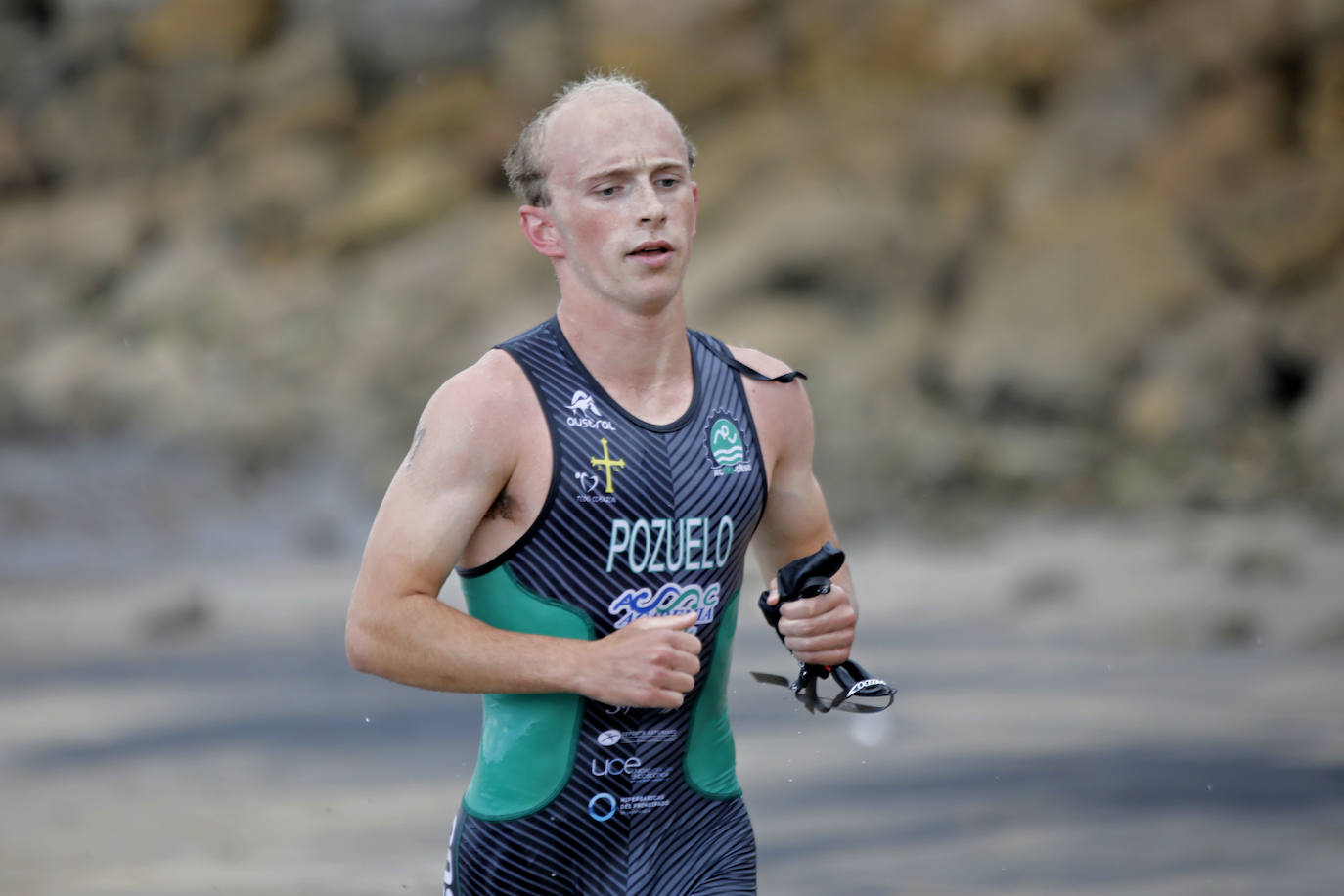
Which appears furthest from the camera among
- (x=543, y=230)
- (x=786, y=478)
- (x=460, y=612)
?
(x=786, y=478)

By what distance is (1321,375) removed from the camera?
21344mm

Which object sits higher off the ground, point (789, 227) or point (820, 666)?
point (789, 227)

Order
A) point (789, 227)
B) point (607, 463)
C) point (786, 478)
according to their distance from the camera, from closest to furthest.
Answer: point (607, 463)
point (786, 478)
point (789, 227)

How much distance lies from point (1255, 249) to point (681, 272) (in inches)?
818

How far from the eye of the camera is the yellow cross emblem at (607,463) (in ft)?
10.2

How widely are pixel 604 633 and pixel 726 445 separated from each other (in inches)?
15.6

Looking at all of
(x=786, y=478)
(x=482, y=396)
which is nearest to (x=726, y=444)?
(x=786, y=478)

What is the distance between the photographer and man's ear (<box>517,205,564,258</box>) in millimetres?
3223

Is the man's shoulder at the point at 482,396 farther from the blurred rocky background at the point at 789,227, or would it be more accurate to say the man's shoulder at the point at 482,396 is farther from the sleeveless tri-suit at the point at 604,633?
the blurred rocky background at the point at 789,227

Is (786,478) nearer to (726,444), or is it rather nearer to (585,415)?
(726,444)

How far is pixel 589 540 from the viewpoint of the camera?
311cm

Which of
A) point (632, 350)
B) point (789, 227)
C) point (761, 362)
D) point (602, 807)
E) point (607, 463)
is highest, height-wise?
point (789, 227)

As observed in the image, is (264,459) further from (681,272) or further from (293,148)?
(681,272)

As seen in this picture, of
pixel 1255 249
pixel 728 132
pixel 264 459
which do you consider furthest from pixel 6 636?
pixel 1255 249
